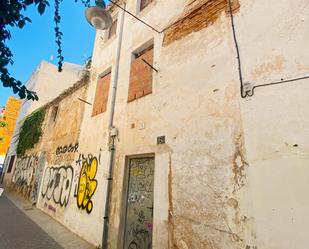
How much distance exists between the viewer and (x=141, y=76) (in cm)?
532

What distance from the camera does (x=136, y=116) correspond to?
16.4 feet

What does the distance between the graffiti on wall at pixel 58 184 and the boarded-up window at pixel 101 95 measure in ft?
7.97

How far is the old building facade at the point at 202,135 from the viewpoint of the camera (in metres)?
2.55

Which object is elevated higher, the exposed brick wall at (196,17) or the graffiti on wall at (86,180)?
the exposed brick wall at (196,17)

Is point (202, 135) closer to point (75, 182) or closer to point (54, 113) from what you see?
point (75, 182)

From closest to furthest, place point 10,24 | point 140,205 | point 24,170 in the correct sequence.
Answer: point 10,24 < point 140,205 < point 24,170

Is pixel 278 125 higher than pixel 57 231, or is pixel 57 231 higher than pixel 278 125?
pixel 278 125

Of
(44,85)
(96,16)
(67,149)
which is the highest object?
(44,85)

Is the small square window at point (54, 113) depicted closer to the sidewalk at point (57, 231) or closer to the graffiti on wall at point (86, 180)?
the sidewalk at point (57, 231)

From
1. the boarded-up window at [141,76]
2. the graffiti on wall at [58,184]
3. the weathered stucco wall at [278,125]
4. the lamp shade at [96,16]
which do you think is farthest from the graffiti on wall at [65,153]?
the weathered stucco wall at [278,125]

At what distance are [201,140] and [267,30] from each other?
1.99 metres

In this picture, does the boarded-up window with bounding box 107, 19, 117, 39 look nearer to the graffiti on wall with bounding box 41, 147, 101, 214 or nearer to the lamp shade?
the lamp shade

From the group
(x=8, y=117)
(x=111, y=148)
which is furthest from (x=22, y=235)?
(x=8, y=117)

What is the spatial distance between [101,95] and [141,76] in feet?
7.22
